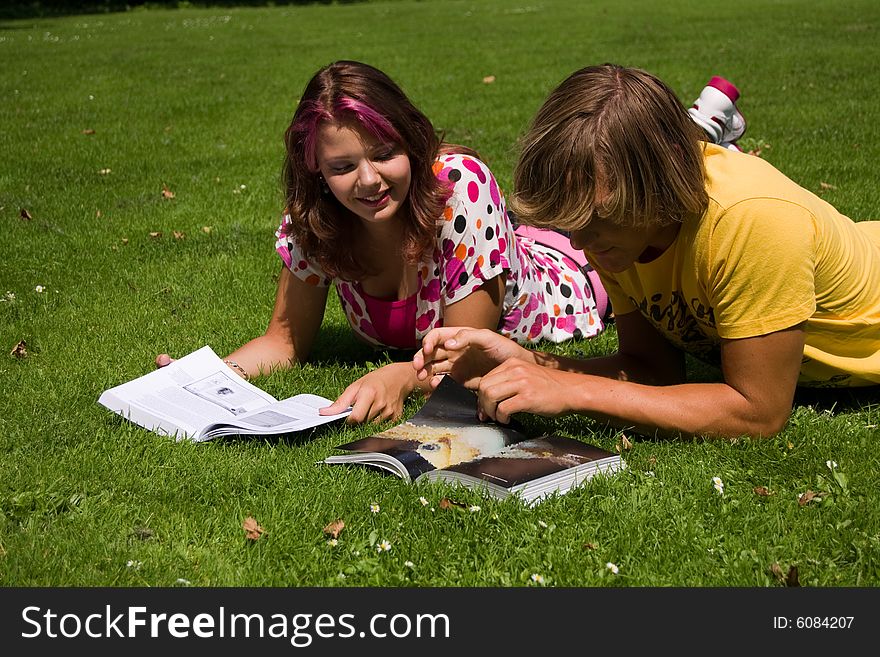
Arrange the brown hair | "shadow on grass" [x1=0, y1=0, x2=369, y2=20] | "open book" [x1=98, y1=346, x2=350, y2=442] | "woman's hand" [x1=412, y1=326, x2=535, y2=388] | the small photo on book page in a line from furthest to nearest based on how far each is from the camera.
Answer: "shadow on grass" [x1=0, y1=0, x2=369, y2=20]
the small photo on book page
the brown hair
"open book" [x1=98, y1=346, x2=350, y2=442]
"woman's hand" [x1=412, y1=326, x2=535, y2=388]

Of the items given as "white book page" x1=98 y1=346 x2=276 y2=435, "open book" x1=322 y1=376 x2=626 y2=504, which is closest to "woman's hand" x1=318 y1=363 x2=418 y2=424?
"open book" x1=322 y1=376 x2=626 y2=504

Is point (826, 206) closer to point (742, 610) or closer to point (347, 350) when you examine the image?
point (742, 610)

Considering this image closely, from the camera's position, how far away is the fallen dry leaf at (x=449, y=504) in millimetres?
3152

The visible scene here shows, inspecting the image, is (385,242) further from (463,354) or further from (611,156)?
(611,156)

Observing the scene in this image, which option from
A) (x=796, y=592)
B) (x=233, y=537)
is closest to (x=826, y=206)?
(x=796, y=592)

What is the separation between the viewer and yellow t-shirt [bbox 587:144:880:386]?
119 inches

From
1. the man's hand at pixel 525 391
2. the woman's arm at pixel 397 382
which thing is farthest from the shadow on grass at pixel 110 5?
the man's hand at pixel 525 391

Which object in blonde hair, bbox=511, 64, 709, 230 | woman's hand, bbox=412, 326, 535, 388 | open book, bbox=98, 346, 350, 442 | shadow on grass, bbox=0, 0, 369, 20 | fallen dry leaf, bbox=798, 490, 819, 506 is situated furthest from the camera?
shadow on grass, bbox=0, 0, 369, 20

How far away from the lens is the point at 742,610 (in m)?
2.60

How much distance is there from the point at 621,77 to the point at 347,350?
2.46 meters

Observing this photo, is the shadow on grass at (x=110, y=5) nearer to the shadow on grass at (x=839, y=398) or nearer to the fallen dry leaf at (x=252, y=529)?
the shadow on grass at (x=839, y=398)

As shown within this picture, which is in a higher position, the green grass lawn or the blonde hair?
the blonde hair

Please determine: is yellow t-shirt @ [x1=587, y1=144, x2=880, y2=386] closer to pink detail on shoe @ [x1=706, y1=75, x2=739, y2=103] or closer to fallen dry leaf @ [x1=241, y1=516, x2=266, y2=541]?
fallen dry leaf @ [x1=241, y1=516, x2=266, y2=541]

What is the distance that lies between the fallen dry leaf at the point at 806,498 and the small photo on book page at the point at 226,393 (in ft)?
6.53
